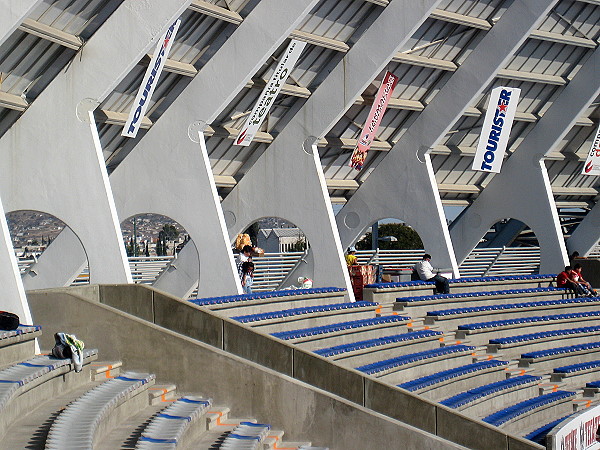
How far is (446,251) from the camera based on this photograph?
81.8 ft

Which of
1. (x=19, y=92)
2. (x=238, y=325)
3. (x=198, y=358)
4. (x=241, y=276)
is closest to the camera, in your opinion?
(x=198, y=358)

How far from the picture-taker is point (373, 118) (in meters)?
23.2

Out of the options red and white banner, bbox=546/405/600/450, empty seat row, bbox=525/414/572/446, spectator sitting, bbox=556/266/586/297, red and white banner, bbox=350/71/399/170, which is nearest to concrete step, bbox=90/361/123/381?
red and white banner, bbox=546/405/600/450

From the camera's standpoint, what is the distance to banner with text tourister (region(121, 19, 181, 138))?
16609 millimetres

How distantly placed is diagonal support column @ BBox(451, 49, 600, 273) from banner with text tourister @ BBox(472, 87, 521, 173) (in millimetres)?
4361

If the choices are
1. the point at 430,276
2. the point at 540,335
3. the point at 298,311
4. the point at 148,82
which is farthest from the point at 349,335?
the point at 430,276

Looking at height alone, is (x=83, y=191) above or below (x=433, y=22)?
below

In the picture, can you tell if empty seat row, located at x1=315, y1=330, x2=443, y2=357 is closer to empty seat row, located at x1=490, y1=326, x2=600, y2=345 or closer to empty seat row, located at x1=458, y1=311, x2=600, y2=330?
empty seat row, located at x1=458, y1=311, x2=600, y2=330

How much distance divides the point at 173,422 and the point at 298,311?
7.58 m

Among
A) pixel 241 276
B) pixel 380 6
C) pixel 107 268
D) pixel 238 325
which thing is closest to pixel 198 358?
pixel 238 325

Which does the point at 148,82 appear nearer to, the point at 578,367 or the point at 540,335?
the point at 578,367

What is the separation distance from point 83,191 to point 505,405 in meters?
7.40

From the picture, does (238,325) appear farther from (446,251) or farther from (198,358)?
(446,251)

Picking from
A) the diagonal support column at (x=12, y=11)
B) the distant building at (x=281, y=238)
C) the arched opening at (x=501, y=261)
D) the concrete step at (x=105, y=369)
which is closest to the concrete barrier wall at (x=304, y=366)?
the concrete step at (x=105, y=369)
